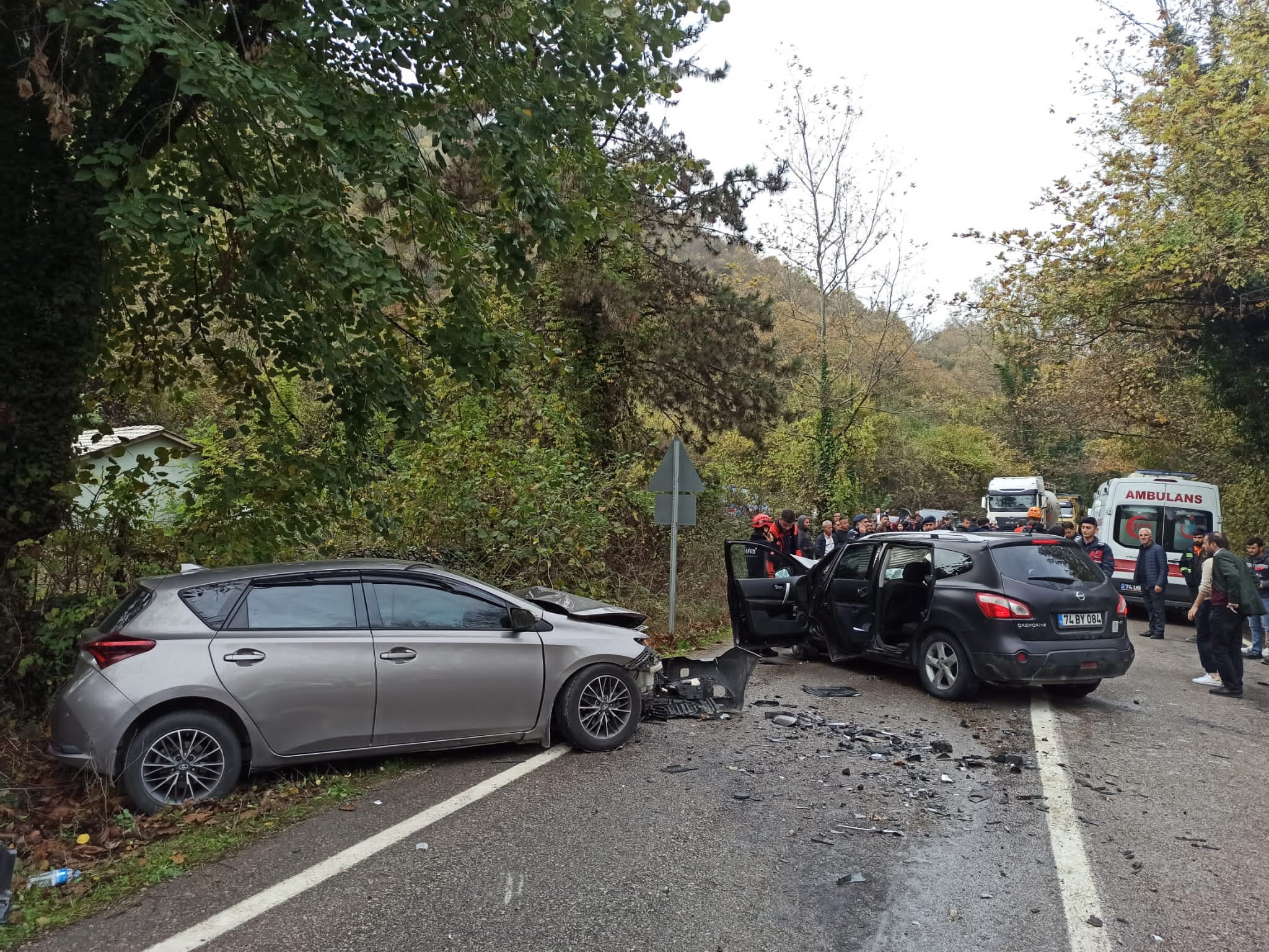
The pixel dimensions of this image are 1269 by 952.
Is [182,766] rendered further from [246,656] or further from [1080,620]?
[1080,620]

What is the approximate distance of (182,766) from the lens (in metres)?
5.34

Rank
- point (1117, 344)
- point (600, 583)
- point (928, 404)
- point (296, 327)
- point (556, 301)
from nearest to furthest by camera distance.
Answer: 1. point (296, 327)
2. point (600, 583)
3. point (556, 301)
4. point (1117, 344)
5. point (928, 404)

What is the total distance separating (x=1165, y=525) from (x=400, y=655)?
16213 mm

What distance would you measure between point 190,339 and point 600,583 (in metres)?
6.11

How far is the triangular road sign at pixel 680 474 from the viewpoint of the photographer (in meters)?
11.8

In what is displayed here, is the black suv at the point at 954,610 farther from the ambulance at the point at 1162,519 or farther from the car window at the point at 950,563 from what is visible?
the ambulance at the point at 1162,519

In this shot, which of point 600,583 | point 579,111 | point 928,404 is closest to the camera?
point 579,111

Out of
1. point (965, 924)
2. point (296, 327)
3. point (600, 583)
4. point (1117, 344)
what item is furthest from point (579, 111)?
point (1117, 344)

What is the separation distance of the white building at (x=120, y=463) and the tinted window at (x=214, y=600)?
2.11 metres

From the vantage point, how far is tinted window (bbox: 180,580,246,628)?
5.55m

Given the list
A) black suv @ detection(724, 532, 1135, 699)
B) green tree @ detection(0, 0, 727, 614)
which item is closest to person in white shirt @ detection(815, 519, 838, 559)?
black suv @ detection(724, 532, 1135, 699)

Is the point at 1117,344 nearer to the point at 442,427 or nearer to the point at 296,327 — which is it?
the point at 442,427

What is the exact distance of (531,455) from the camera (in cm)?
1203

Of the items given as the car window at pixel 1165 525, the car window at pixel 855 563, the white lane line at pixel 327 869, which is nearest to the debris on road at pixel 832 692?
the car window at pixel 855 563
